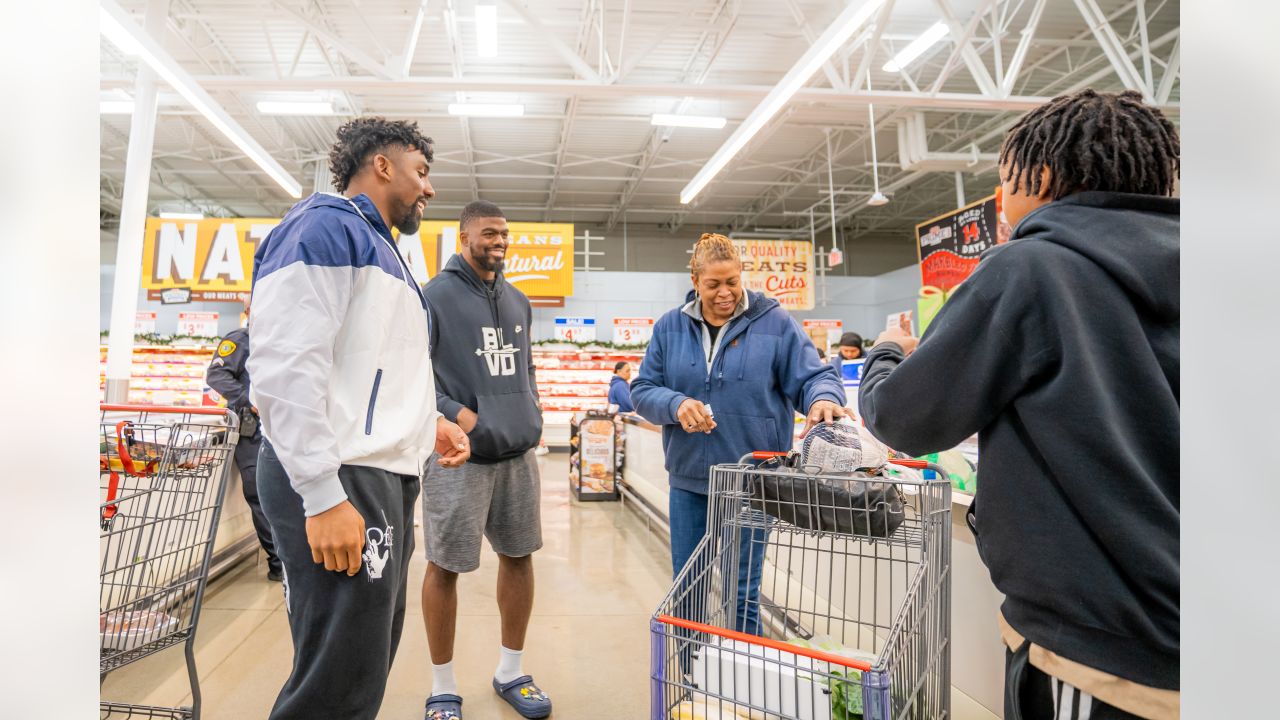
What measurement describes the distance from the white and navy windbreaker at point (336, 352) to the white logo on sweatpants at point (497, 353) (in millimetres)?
881

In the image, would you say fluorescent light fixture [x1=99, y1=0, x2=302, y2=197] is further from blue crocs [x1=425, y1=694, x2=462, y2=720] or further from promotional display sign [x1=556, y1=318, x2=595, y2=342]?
promotional display sign [x1=556, y1=318, x2=595, y2=342]

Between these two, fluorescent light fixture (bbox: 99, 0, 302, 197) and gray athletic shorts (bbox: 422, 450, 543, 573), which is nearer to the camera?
gray athletic shorts (bbox: 422, 450, 543, 573)

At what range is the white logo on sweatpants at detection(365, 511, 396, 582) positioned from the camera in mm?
1683

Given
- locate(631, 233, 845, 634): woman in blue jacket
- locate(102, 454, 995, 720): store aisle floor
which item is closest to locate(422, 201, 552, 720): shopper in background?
locate(102, 454, 995, 720): store aisle floor

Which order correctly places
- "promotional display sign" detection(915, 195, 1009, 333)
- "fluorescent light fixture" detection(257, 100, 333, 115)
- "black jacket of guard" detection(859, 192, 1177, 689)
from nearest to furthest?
"black jacket of guard" detection(859, 192, 1177, 689) < "promotional display sign" detection(915, 195, 1009, 333) < "fluorescent light fixture" detection(257, 100, 333, 115)

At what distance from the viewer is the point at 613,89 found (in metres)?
7.93

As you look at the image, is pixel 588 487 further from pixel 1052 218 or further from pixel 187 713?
pixel 1052 218

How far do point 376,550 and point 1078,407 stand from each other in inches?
58.5

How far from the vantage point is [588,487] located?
810 cm

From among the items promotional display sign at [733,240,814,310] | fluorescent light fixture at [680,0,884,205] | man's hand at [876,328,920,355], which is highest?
fluorescent light fixture at [680,0,884,205]

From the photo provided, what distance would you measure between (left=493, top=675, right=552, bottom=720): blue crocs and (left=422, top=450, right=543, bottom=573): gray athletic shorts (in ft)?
1.78

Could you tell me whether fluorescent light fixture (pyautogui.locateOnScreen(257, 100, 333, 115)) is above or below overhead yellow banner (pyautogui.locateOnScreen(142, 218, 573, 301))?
above
